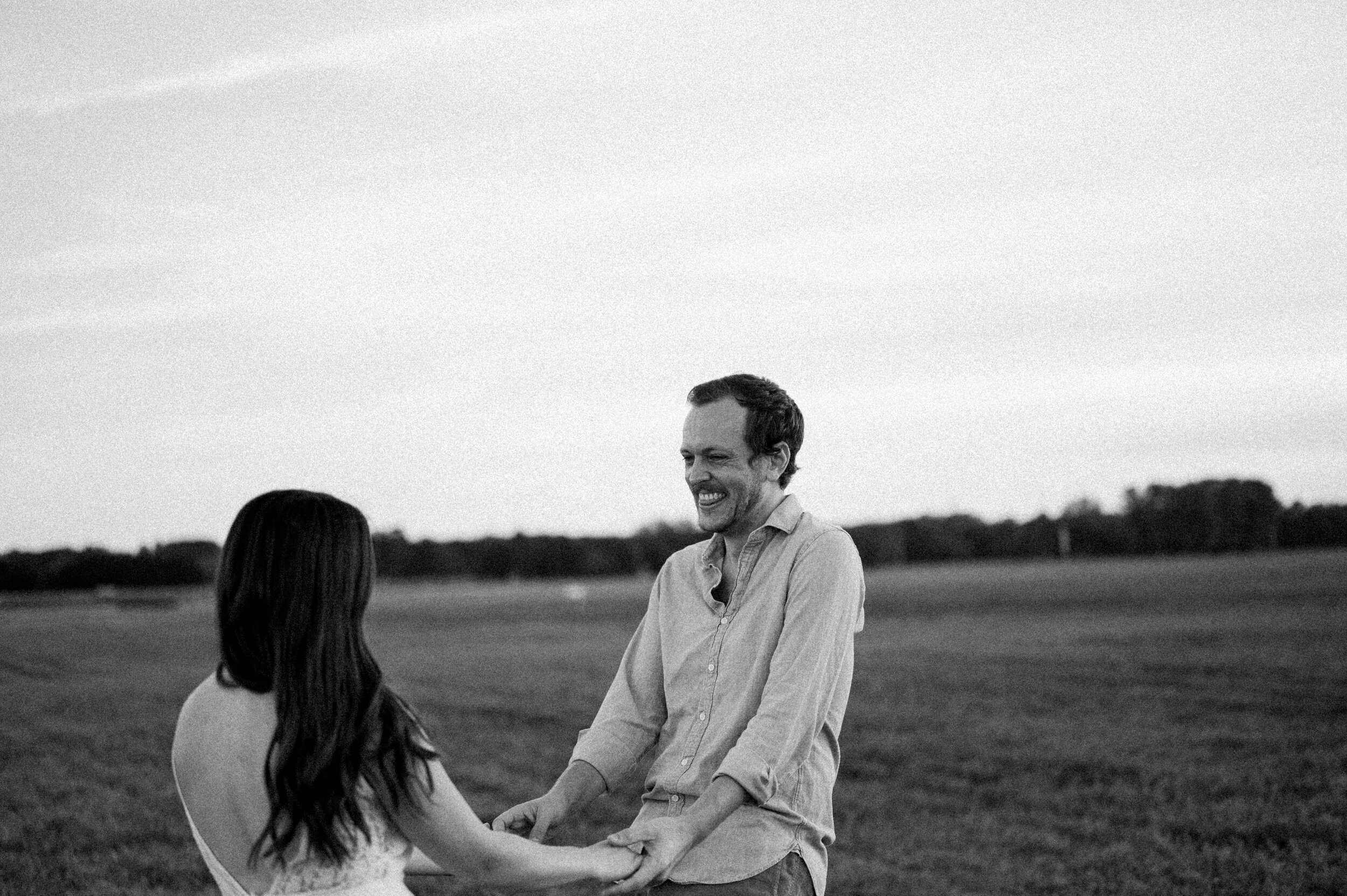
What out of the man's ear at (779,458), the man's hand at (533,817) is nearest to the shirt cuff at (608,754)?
the man's hand at (533,817)

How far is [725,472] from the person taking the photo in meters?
3.47

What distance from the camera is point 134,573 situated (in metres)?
78.8

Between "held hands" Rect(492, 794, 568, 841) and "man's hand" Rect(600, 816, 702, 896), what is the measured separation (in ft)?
1.29

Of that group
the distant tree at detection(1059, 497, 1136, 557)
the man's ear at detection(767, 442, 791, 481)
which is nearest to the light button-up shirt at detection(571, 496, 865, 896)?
the man's ear at detection(767, 442, 791, 481)

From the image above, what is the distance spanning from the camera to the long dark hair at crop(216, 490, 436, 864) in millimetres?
2367

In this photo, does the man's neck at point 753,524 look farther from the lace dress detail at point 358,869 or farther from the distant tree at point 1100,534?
the distant tree at point 1100,534

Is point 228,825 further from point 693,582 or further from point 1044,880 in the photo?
point 1044,880

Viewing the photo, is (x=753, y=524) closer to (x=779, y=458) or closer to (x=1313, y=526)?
(x=779, y=458)

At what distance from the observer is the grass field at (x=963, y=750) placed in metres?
8.50

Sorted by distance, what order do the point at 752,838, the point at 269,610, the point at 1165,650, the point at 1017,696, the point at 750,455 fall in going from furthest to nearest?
the point at 1165,650 → the point at 1017,696 → the point at 750,455 → the point at 752,838 → the point at 269,610

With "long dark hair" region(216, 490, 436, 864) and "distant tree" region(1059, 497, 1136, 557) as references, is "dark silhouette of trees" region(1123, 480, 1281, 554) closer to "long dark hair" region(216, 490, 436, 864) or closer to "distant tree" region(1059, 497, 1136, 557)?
"distant tree" region(1059, 497, 1136, 557)

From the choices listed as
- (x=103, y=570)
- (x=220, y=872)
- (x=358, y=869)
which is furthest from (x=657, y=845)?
(x=103, y=570)

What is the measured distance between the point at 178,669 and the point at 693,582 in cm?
2463

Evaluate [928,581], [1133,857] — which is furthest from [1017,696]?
[928,581]
